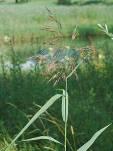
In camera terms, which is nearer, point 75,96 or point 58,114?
point 58,114

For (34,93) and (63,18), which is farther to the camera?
(63,18)

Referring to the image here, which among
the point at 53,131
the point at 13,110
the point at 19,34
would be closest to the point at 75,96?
the point at 13,110

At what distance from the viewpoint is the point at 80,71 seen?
6672mm

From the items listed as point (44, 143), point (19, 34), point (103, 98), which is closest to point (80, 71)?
point (103, 98)

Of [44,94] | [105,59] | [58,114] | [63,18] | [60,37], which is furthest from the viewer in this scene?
[63,18]

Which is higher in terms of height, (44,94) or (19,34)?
(44,94)

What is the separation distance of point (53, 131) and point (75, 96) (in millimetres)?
1173

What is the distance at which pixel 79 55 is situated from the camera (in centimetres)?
216

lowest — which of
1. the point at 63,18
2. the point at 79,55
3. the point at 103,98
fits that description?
the point at 63,18

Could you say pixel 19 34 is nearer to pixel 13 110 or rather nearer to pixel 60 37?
pixel 13 110

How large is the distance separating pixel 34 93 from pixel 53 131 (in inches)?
32.8

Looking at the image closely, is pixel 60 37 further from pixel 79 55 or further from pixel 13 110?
pixel 13 110

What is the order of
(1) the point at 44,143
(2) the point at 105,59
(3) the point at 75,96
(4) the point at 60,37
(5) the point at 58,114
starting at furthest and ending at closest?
(2) the point at 105,59 < (3) the point at 75,96 < (5) the point at 58,114 < (1) the point at 44,143 < (4) the point at 60,37

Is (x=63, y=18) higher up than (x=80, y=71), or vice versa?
(x=80, y=71)
